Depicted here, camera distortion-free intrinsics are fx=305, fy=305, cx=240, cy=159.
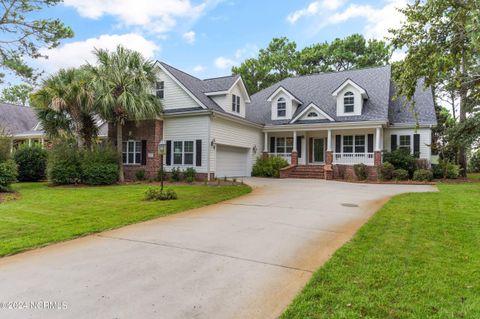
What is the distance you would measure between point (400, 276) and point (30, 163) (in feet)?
69.5

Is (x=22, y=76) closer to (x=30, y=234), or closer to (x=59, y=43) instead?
(x=59, y=43)

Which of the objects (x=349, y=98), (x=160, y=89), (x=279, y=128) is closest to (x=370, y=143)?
(x=349, y=98)

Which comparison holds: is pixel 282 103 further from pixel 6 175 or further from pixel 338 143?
pixel 6 175

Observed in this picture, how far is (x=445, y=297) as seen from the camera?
3230mm

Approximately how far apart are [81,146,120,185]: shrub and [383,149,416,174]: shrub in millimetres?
15753

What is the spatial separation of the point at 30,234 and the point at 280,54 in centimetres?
3565

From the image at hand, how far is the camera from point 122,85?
52.3ft

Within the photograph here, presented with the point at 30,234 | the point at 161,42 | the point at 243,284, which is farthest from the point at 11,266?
the point at 161,42

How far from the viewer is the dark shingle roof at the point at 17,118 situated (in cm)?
3013

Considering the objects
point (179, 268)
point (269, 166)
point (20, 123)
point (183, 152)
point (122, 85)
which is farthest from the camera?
point (20, 123)

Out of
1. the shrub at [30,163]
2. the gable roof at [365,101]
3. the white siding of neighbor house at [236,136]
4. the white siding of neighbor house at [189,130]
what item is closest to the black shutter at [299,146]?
the gable roof at [365,101]

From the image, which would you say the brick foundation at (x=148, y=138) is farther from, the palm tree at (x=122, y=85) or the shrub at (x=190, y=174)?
the shrub at (x=190, y=174)

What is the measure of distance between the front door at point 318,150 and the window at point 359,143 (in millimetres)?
2438

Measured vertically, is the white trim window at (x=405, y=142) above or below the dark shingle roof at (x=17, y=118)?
below
